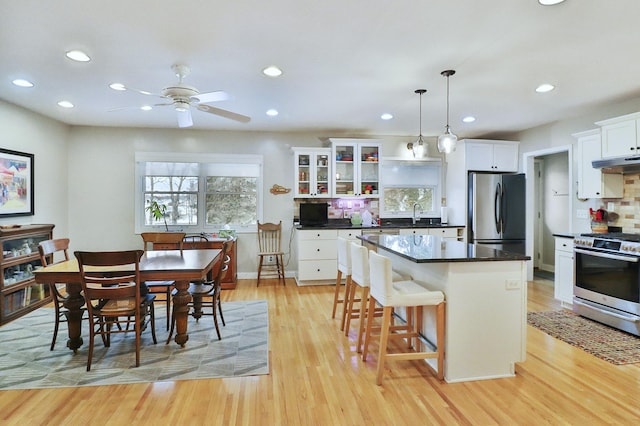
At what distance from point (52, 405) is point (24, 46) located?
8.57 ft

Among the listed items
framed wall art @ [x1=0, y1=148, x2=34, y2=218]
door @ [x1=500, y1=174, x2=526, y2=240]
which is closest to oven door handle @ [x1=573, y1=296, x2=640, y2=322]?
door @ [x1=500, y1=174, x2=526, y2=240]

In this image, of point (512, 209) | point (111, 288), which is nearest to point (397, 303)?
point (111, 288)

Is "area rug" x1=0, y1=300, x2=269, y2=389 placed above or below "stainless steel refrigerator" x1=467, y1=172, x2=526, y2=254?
below

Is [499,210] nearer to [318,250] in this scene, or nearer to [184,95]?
[318,250]

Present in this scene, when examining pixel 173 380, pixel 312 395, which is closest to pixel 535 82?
pixel 312 395

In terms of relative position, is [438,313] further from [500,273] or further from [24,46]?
[24,46]

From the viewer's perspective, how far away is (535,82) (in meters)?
3.54

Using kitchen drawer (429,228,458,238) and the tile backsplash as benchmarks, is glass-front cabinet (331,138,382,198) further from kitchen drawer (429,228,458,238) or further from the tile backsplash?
the tile backsplash

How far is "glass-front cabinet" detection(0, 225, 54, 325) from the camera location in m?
3.82

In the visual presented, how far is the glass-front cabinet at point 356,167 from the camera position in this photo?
5898 mm

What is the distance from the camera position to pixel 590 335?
11.3 ft

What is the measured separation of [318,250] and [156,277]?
2.98 meters

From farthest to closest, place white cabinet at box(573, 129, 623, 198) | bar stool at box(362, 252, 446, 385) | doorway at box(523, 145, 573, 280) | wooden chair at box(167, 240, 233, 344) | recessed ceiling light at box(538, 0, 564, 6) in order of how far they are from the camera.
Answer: doorway at box(523, 145, 573, 280) → white cabinet at box(573, 129, 623, 198) → wooden chair at box(167, 240, 233, 344) → bar stool at box(362, 252, 446, 385) → recessed ceiling light at box(538, 0, 564, 6)

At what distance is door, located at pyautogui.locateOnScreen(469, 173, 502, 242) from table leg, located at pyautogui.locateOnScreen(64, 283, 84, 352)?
5.35m
